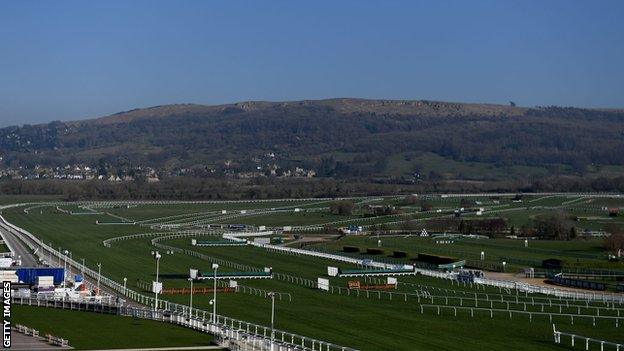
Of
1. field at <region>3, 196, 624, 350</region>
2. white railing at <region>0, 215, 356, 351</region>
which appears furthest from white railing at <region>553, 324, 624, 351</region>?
white railing at <region>0, 215, 356, 351</region>

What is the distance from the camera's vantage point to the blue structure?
59656mm

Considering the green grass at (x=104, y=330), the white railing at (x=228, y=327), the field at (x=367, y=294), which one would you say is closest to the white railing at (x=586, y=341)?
the field at (x=367, y=294)

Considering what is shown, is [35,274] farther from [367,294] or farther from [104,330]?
[104,330]

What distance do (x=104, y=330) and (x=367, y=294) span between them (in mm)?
19394

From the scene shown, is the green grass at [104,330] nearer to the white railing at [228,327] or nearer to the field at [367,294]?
the white railing at [228,327]

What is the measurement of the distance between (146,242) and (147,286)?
3569cm

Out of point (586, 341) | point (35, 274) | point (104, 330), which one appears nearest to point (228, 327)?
point (104, 330)

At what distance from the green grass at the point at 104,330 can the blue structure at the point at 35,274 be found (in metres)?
9.51

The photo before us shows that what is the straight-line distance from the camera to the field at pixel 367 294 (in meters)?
44.4

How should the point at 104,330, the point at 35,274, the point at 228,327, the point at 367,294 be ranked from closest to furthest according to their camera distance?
the point at 228,327 → the point at 104,330 → the point at 367,294 → the point at 35,274

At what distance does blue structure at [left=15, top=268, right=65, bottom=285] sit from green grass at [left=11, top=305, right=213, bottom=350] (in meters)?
9.51

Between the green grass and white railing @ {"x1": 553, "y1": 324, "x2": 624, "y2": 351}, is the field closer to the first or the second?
white railing @ {"x1": 553, "y1": 324, "x2": 624, "y2": 351}

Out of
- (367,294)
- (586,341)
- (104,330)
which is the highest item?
(104,330)

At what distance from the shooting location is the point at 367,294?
5984 centimetres
